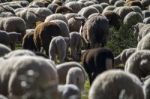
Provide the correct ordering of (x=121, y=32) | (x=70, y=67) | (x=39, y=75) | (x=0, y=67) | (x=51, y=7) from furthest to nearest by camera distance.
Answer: (x=51, y=7) → (x=121, y=32) → (x=70, y=67) → (x=0, y=67) → (x=39, y=75)

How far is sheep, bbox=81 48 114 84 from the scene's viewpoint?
722 inches

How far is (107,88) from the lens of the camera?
13.3m

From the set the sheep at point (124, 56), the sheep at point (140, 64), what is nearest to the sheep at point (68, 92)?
the sheep at point (140, 64)

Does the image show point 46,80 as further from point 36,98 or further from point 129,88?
point 129,88

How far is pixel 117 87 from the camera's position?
523 inches

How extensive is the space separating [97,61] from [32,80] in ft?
19.6

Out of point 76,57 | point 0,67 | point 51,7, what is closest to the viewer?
point 0,67

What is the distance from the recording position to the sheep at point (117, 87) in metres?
13.3

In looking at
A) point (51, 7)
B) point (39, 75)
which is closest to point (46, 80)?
point (39, 75)

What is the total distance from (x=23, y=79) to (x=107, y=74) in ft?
6.53

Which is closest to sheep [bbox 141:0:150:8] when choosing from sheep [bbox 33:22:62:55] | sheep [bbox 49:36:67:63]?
sheep [bbox 33:22:62:55]

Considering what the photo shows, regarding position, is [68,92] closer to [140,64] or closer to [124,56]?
[140,64]

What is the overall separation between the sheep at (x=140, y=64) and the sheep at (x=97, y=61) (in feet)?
2.47

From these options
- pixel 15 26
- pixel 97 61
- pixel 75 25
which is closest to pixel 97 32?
pixel 15 26
